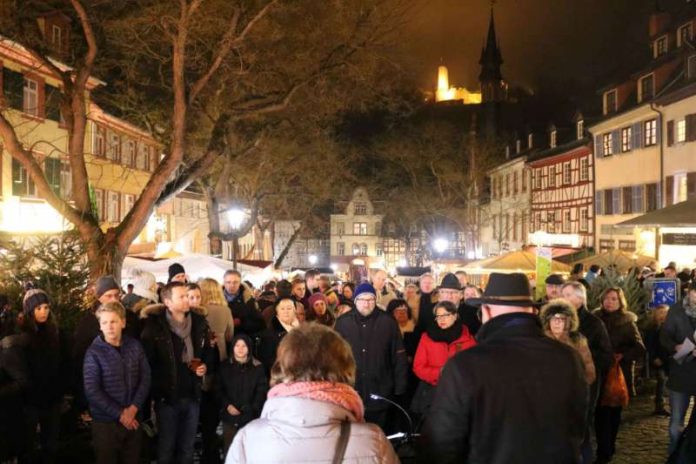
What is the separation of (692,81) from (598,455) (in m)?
23.5

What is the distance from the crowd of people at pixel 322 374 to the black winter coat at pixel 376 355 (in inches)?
0.6

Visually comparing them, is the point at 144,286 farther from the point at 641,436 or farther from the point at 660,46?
the point at 660,46

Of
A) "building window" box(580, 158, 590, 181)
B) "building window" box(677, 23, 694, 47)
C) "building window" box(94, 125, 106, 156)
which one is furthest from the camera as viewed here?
"building window" box(580, 158, 590, 181)

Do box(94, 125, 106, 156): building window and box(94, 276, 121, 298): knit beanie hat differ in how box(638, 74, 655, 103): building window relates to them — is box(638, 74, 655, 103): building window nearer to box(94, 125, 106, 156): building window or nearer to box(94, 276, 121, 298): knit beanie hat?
box(94, 125, 106, 156): building window

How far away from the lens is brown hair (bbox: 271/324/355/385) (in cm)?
322

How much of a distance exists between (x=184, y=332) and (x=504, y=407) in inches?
169

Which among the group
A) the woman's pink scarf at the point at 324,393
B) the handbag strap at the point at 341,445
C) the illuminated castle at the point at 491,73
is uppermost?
the illuminated castle at the point at 491,73

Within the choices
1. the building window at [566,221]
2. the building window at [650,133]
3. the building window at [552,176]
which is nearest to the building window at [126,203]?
the building window at [650,133]

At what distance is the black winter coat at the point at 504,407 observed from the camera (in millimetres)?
3494

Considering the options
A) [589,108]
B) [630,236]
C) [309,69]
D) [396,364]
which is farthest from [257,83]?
[589,108]

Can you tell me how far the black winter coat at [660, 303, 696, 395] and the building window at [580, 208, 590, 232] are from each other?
120ft

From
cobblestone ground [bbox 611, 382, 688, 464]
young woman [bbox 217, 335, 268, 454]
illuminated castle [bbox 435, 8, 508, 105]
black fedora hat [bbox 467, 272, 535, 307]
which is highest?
illuminated castle [bbox 435, 8, 508, 105]

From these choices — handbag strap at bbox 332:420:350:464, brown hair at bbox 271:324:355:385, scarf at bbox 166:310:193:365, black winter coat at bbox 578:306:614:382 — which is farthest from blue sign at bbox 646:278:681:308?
handbag strap at bbox 332:420:350:464

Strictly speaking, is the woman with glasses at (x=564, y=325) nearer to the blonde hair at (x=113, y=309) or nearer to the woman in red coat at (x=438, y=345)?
the woman in red coat at (x=438, y=345)
